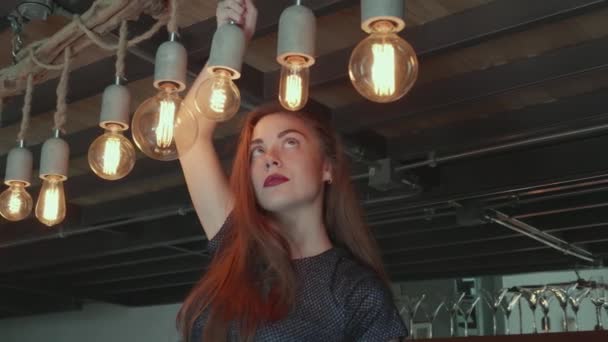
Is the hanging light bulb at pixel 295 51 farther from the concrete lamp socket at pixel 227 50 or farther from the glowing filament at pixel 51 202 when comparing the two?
the glowing filament at pixel 51 202

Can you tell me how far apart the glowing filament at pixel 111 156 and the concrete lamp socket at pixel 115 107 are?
5cm

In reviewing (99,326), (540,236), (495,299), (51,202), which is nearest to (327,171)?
(51,202)

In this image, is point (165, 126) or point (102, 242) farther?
point (102, 242)

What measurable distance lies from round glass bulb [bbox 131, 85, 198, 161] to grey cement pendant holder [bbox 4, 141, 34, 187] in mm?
619

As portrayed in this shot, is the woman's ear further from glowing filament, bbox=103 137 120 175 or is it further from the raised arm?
glowing filament, bbox=103 137 120 175

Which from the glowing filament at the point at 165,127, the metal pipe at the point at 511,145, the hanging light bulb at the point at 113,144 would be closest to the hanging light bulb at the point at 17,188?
the hanging light bulb at the point at 113,144

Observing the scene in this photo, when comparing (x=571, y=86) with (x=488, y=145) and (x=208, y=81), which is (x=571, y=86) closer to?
(x=488, y=145)

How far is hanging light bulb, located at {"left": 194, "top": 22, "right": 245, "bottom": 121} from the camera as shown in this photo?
1221 mm

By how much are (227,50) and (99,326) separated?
703cm

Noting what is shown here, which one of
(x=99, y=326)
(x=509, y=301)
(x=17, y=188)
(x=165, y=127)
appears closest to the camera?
(x=165, y=127)

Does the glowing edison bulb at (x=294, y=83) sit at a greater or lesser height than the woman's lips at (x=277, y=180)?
greater

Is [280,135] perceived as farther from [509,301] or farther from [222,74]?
[509,301]

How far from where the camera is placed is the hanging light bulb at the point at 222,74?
1.22 m

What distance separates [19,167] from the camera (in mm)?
1819
